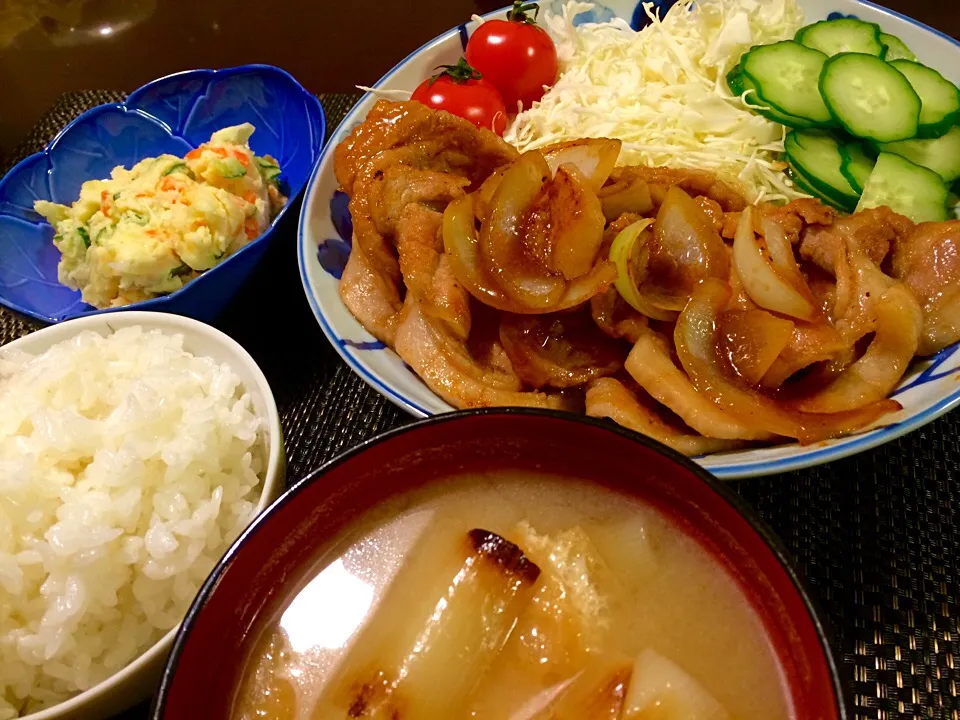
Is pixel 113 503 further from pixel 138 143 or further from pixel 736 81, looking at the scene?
pixel 736 81

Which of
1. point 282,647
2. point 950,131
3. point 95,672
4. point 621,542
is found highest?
point 950,131

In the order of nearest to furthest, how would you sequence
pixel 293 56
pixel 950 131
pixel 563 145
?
1. pixel 563 145
2. pixel 950 131
3. pixel 293 56

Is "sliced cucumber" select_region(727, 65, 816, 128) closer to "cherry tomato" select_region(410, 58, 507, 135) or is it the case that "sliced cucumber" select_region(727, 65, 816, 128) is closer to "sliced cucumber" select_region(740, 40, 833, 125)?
"sliced cucumber" select_region(740, 40, 833, 125)

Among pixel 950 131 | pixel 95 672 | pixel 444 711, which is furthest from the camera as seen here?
pixel 950 131

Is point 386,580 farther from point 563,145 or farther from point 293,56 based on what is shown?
point 293,56

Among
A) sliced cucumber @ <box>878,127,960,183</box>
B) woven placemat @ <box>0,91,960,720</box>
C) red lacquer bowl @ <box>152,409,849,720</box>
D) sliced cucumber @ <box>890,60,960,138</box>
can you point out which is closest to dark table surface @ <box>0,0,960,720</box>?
woven placemat @ <box>0,91,960,720</box>

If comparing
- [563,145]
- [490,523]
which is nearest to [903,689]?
[490,523]

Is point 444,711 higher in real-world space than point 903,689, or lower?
higher
